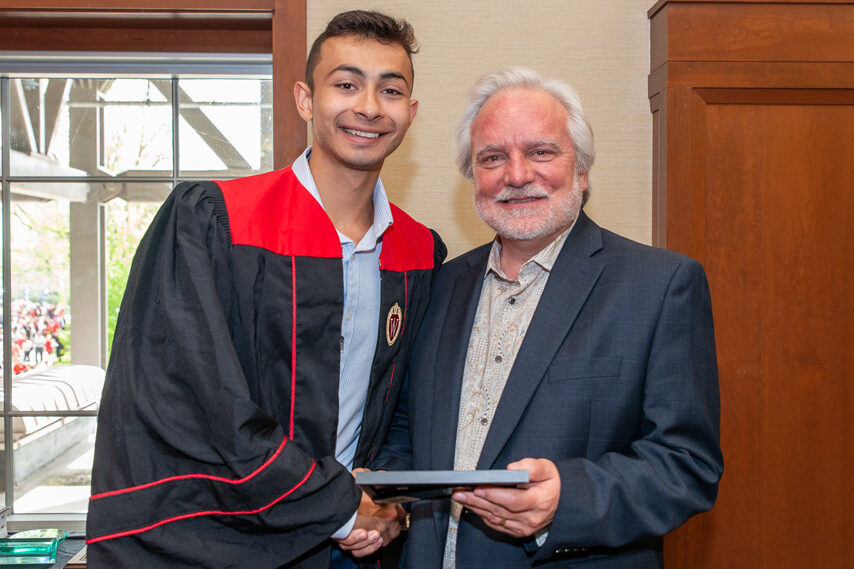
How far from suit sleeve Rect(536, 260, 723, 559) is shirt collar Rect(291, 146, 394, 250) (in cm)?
69

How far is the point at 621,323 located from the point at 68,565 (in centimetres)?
182

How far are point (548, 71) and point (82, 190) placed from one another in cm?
169

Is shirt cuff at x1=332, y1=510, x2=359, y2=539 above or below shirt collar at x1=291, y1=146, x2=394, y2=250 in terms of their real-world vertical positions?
below

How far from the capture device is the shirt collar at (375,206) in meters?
1.64

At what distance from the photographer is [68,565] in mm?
2092

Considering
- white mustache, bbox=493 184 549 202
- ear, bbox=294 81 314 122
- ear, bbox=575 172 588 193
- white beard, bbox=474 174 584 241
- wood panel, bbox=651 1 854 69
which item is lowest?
white beard, bbox=474 174 584 241

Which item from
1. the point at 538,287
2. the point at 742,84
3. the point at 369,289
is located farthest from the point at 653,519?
the point at 742,84

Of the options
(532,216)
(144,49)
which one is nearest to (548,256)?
(532,216)

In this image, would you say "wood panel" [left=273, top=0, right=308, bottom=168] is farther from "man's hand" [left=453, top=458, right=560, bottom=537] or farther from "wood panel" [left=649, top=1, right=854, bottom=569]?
"man's hand" [left=453, top=458, right=560, bottom=537]

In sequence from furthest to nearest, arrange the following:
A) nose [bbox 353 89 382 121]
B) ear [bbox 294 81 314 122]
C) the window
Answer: the window → ear [bbox 294 81 314 122] → nose [bbox 353 89 382 121]

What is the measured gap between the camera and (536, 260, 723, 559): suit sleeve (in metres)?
1.28

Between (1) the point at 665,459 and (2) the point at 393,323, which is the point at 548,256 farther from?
(1) the point at 665,459

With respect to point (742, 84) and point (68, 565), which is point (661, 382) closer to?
point (742, 84)

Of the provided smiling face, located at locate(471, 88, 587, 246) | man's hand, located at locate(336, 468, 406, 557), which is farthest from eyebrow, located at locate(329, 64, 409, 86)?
man's hand, located at locate(336, 468, 406, 557)
